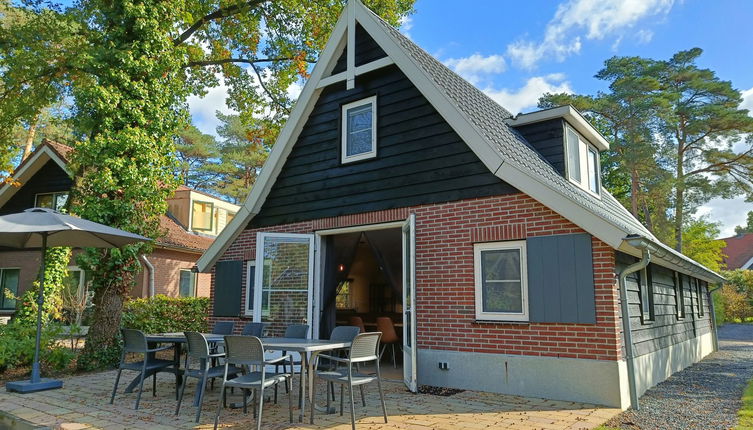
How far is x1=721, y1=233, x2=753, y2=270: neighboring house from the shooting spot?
123 ft

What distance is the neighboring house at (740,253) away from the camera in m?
37.5

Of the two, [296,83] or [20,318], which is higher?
[296,83]

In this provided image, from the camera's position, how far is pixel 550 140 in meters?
9.02

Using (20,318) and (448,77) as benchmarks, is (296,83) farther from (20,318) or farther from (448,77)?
(20,318)

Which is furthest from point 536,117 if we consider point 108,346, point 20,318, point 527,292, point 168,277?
point 168,277

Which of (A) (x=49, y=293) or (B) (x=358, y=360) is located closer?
(B) (x=358, y=360)

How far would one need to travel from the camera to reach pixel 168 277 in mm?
17438

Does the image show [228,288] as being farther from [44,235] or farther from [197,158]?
[197,158]

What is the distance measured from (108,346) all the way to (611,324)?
30.9 feet

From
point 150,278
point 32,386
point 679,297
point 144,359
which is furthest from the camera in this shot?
point 150,278

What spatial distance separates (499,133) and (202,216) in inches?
620

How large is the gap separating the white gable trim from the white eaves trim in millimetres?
15302

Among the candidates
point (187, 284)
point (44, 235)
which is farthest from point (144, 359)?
point (187, 284)

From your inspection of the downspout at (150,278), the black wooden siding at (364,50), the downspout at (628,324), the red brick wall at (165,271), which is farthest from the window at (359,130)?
the red brick wall at (165,271)
